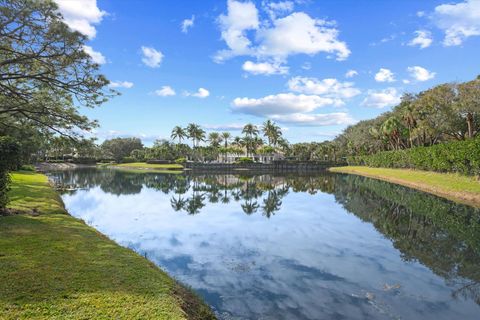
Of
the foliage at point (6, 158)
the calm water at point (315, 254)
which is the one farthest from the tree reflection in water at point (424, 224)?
the foliage at point (6, 158)

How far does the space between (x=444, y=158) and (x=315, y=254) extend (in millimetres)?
30205

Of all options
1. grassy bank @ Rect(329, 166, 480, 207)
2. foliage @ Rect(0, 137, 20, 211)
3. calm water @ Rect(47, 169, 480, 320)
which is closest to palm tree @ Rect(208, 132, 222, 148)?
grassy bank @ Rect(329, 166, 480, 207)

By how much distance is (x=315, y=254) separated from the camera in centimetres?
1251

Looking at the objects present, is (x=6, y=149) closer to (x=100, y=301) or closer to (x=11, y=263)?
(x=11, y=263)

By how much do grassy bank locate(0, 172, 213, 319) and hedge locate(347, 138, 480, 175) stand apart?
29843 millimetres

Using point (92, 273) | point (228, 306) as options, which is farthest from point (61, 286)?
point (228, 306)

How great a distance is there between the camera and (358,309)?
782 centimetres

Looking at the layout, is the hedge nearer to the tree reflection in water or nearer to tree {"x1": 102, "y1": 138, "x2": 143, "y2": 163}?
the tree reflection in water

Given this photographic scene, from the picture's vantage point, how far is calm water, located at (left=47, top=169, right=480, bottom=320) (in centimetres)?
815

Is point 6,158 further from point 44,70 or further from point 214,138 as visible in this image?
Result: point 214,138

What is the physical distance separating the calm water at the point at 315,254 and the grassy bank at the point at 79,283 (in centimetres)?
168

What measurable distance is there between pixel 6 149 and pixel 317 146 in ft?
347

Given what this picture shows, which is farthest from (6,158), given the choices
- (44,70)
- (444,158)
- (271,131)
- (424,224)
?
(271,131)

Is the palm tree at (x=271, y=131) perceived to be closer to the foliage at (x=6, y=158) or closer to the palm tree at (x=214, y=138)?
the palm tree at (x=214, y=138)
